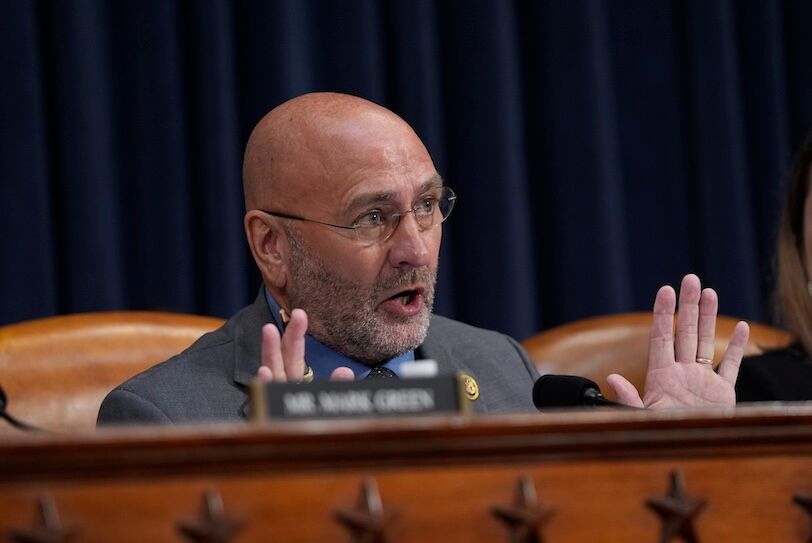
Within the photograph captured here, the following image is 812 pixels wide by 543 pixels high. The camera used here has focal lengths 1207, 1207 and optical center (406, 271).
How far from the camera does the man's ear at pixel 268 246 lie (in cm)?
213

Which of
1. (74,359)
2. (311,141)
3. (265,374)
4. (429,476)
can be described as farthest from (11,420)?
(311,141)

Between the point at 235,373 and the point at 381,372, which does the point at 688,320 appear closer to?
the point at 381,372

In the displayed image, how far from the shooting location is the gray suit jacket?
180 centimetres

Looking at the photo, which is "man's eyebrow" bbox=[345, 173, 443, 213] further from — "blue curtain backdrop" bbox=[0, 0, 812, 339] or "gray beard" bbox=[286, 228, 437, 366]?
"blue curtain backdrop" bbox=[0, 0, 812, 339]

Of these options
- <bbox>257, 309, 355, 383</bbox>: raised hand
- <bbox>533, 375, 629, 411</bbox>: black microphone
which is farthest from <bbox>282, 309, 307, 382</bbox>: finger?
<bbox>533, 375, 629, 411</bbox>: black microphone

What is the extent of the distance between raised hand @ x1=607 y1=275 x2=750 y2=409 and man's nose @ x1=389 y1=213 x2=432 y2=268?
0.42m

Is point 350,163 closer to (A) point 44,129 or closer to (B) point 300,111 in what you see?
(B) point 300,111

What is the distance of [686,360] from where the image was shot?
1.76 m

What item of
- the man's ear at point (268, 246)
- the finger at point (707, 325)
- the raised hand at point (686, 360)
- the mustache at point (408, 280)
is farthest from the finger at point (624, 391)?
the man's ear at point (268, 246)

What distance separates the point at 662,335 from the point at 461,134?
1054 mm

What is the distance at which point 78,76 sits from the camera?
2393 mm

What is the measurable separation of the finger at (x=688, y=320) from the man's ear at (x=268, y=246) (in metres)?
0.72

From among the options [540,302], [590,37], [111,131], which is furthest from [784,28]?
[111,131]

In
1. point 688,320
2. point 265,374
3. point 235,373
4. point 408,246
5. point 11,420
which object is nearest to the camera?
point 11,420
